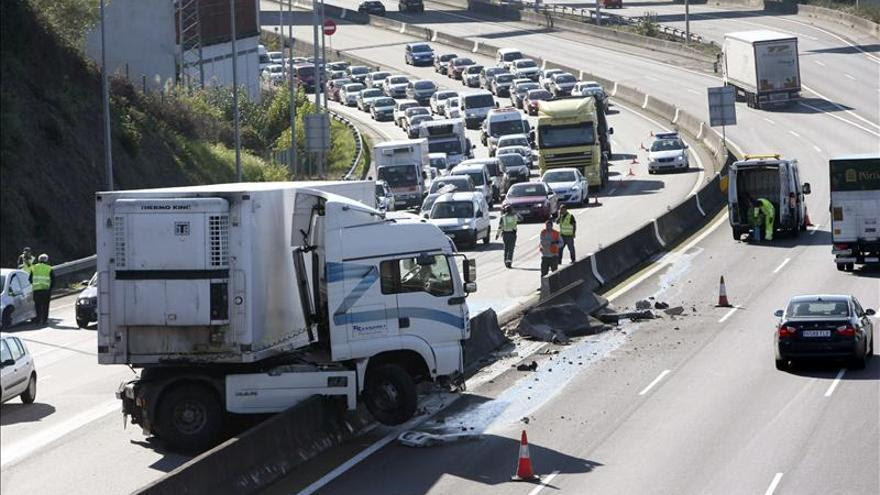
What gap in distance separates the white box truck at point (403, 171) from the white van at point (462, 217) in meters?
12.0

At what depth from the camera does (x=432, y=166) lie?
70688 millimetres

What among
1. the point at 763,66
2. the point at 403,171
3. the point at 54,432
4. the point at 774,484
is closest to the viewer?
the point at 774,484

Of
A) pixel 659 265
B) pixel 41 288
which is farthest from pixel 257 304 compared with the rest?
pixel 659 265

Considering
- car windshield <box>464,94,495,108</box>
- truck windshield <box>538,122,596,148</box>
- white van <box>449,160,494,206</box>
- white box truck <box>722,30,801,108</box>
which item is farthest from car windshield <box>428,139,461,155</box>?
white box truck <box>722,30,801,108</box>

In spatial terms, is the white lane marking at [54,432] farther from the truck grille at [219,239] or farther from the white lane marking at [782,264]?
the white lane marking at [782,264]

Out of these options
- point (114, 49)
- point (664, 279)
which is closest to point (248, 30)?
point (114, 49)

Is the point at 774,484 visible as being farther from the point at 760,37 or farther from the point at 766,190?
the point at 760,37

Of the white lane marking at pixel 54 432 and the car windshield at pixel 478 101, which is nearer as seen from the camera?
the white lane marking at pixel 54 432

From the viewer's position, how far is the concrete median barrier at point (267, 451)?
61.2ft

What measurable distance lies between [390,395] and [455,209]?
26.4 meters

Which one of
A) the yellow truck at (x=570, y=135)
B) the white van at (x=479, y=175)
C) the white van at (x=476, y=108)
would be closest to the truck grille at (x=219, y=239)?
the white van at (x=479, y=175)

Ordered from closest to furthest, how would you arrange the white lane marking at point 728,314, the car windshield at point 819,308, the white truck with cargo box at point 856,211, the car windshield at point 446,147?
the car windshield at point 819,308 < the white lane marking at point 728,314 < the white truck with cargo box at point 856,211 < the car windshield at point 446,147

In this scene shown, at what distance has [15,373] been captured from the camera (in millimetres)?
26234

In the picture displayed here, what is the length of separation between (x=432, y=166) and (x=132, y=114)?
42.2 feet
